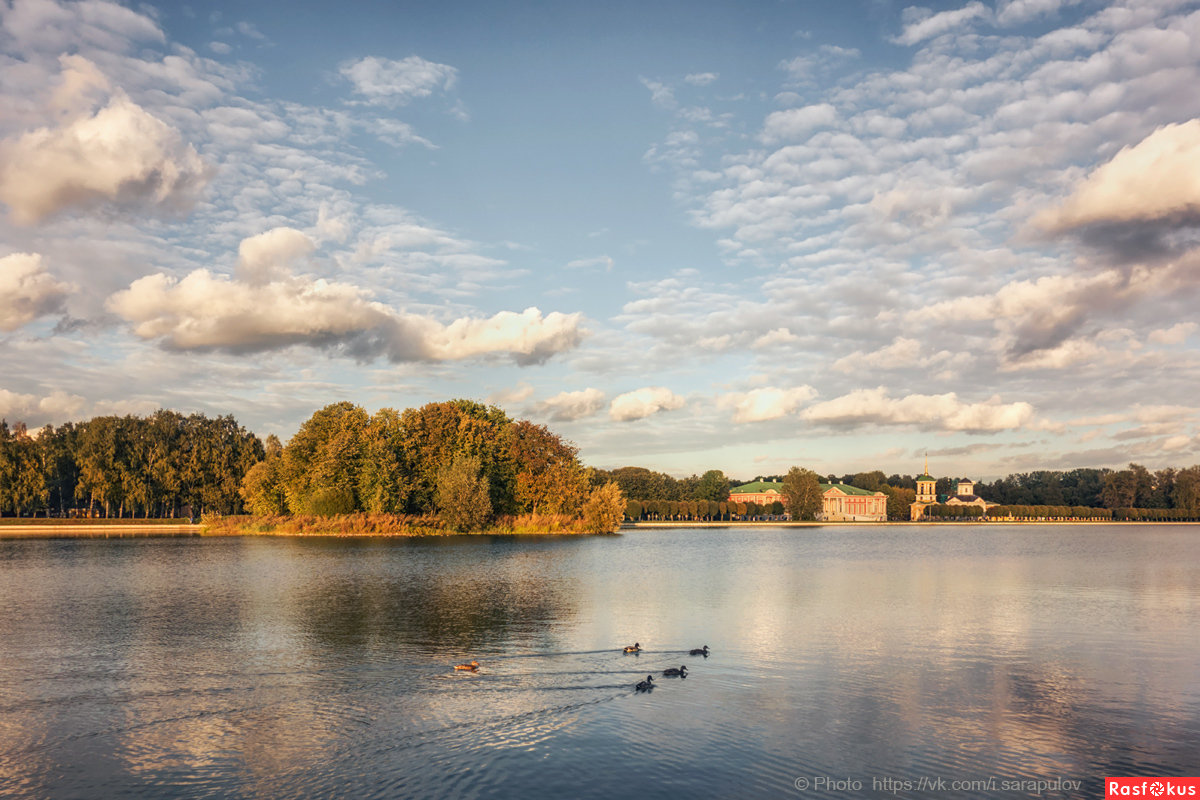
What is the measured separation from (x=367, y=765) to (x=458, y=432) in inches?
3842

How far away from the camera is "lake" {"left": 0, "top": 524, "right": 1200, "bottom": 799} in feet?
53.3

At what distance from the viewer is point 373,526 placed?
4033 inches

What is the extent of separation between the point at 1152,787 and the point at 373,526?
3817 inches

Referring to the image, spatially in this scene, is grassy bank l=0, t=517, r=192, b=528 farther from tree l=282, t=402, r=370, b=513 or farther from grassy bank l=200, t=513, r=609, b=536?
tree l=282, t=402, r=370, b=513

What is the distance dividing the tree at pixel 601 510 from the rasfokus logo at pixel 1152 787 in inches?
4104

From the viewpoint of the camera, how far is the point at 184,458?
144500mm

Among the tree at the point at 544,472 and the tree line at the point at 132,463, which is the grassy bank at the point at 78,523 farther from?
the tree at the point at 544,472

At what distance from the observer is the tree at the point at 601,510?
12006 centimetres

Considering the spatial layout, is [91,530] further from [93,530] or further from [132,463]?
[132,463]

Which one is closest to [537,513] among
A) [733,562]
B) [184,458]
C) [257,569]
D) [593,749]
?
[733,562]

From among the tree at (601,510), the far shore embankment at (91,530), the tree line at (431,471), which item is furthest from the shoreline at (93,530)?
the tree at (601,510)

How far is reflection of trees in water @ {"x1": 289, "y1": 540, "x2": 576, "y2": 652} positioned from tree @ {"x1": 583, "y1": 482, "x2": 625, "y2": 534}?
54.5 meters

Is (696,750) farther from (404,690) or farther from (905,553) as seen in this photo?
(905,553)

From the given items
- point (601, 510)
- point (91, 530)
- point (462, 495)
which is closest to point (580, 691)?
point (462, 495)
